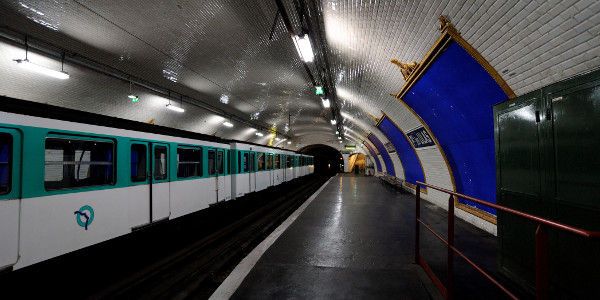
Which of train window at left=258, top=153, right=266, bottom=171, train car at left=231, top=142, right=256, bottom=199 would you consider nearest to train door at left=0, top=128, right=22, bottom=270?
train car at left=231, top=142, right=256, bottom=199

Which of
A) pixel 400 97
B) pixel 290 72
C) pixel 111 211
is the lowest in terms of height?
pixel 111 211

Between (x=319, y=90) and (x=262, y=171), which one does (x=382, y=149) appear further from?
(x=319, y=90)

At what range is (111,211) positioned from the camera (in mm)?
5512

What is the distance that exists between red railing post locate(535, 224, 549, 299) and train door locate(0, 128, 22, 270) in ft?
18.0

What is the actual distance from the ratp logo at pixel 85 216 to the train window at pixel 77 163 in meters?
0.41

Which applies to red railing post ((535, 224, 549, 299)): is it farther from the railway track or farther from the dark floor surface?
the railway track

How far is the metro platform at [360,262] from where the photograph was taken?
3637mm

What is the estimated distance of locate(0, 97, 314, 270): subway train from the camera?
397 cm

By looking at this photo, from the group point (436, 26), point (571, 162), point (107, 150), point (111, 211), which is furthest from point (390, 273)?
point (107, 150)

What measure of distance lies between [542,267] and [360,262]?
9.97 ft

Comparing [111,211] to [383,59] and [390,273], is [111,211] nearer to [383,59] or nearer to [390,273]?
[390,273]

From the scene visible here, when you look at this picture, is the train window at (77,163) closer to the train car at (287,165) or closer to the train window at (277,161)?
the train window at (277,161)

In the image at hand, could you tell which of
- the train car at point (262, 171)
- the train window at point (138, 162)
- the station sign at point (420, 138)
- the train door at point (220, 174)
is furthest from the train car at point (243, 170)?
the station sign at point (420, 138)

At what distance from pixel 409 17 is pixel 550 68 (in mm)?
2492
